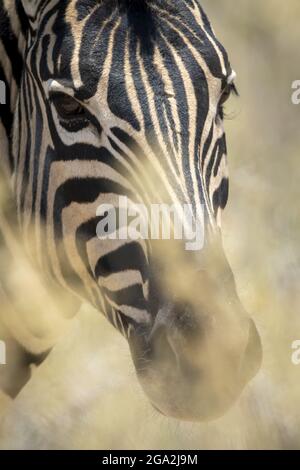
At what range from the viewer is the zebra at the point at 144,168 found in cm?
300

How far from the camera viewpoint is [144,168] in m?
3.19

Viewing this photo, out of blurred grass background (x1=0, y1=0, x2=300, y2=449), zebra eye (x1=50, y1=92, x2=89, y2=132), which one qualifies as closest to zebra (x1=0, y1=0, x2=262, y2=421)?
zebra eye (x1=50, y1=92, x2=89, y2=132)

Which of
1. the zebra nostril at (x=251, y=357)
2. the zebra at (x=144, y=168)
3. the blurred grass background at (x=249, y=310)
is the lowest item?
the blurred grass background at (x=249, y=310)

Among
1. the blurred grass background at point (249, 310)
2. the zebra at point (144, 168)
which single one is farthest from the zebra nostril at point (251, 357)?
the blurred grass background at point (249, 310)

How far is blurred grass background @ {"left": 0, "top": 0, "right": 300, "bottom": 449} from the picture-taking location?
774 cm

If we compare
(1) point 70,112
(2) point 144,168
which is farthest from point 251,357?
(1) point 70,112

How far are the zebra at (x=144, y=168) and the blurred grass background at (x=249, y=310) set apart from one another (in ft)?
11.6

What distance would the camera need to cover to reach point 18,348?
4.32 meters

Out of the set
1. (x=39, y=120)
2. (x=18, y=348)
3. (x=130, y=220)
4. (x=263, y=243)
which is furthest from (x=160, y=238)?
(x=263, y=243)

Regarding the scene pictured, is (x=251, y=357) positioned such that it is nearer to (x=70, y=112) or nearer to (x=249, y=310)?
(x=70, y=112)

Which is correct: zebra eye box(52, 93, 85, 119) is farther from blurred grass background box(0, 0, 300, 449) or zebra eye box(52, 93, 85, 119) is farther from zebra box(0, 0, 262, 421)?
blurred grass background box(0, 0, 300, 449)

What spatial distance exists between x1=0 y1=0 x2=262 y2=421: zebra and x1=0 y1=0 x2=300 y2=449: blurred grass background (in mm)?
3543

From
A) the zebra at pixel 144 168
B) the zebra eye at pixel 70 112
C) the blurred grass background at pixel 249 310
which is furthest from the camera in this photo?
the blurred grass background at pixel 249 310

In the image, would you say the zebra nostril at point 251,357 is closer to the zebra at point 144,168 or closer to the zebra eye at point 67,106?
the zebra at point 144,168
